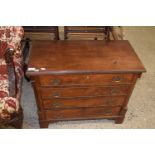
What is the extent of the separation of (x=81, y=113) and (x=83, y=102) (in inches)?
6.6

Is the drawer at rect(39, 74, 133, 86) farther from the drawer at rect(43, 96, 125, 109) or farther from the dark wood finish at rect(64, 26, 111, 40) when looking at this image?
the dark wood finish at rect(64, 26, 111, 40)

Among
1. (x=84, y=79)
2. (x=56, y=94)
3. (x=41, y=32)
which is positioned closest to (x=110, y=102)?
(x=84, y=79)

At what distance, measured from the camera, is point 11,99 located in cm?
146

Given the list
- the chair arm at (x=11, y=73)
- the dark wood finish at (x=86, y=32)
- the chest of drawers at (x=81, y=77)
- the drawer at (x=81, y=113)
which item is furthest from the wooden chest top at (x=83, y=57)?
the dark wood finish at (x=86, y=32)

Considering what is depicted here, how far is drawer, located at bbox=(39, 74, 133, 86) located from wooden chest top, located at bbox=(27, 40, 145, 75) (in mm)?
60

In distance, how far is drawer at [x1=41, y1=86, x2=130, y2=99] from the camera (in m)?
1.53

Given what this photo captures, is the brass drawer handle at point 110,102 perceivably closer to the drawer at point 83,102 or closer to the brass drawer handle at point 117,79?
the drawer at point 83,102

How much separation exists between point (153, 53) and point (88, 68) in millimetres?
2071

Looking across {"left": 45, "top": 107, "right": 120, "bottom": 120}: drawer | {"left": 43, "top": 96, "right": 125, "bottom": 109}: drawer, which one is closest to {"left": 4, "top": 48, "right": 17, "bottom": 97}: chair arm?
{"left": 43, "top": 96, "right": 125, "bottom": 109}: drawer

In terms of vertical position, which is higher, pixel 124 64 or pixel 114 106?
pixel 124 64
